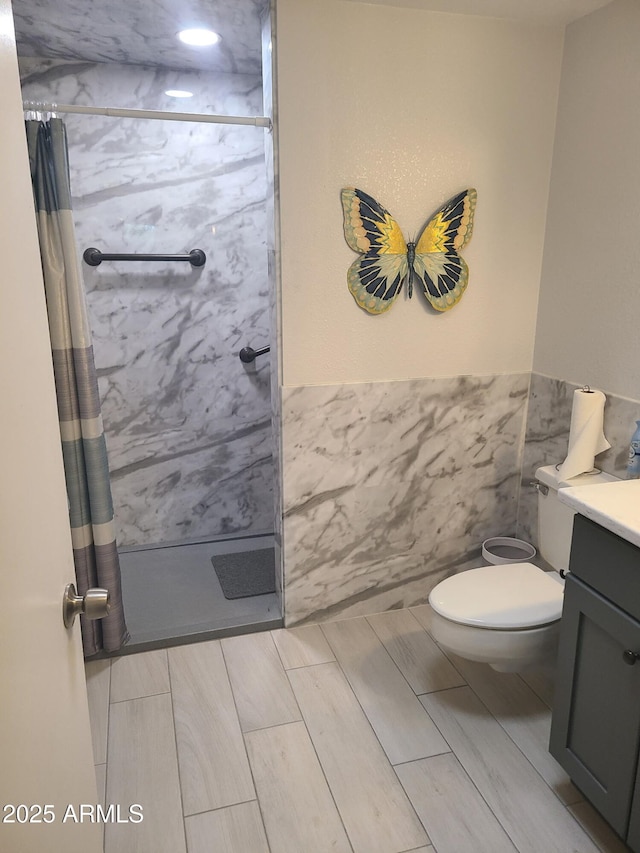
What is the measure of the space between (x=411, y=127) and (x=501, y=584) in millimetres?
1635

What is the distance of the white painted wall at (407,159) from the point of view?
2.07 m

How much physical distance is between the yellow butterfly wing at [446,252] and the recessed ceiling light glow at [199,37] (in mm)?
1098

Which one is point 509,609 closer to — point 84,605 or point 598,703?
point 598,703

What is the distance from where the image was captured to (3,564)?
71 centimetres

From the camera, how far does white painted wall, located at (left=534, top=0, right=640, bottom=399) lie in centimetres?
198

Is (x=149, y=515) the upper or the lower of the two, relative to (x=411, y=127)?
lower

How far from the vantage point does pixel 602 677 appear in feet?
4.99

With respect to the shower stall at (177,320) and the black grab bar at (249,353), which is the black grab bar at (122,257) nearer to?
the shower stall at (177,320)

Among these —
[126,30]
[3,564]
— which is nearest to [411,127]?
[126,30]

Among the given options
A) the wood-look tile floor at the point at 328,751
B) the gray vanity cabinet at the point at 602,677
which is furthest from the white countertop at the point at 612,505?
the wood-look tile floor at the point at 328,751

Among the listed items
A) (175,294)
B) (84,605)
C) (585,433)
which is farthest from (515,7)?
(84,605)

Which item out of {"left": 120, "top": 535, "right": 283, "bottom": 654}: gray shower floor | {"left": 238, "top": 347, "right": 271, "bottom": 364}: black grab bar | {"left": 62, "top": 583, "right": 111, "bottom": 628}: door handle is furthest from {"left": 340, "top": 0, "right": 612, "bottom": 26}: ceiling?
{"left": 120, "top": 535, "right": 283, "bottom": 654}: gray shower floor

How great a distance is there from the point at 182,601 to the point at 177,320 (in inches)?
52.8

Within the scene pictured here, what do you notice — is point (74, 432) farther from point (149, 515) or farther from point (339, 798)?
point (339, 798)
